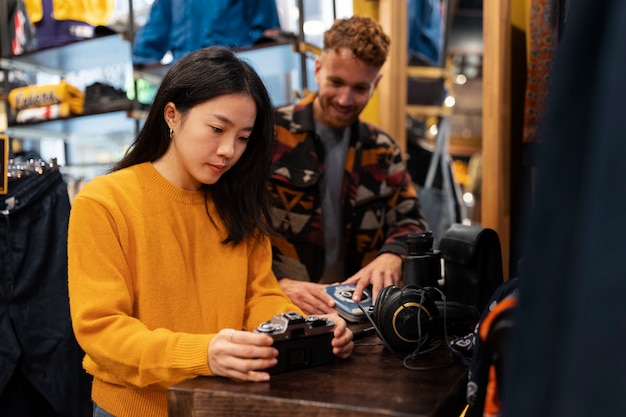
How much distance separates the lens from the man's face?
1931mm

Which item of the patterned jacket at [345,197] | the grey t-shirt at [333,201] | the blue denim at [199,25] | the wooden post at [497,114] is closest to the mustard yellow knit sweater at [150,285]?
the patterned jacket at [345,197]

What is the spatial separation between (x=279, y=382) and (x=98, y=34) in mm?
3264

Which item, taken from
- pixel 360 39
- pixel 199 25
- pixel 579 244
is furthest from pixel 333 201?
pixel 199 25

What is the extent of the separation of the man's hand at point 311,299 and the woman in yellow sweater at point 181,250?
12cm

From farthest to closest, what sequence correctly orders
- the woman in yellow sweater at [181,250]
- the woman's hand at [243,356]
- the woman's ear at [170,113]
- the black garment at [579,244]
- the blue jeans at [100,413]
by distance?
the woman's ear at [170,113]
the blue jeans at [100,413]
the woman in yellow sweater at [181,250]
the woman's hand at [243,356]
the black garment at [579,244]

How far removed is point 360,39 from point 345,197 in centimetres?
51

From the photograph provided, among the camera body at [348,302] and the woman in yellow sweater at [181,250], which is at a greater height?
the woman in yellow sweater at [181,250]

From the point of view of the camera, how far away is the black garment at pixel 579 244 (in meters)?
0.47

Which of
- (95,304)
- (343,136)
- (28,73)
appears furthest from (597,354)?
(28,73)

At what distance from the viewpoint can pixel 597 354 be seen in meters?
0.48

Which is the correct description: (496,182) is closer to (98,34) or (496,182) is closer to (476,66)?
(98,34)

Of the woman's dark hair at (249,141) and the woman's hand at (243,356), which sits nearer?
the woman's hand at (243,356)

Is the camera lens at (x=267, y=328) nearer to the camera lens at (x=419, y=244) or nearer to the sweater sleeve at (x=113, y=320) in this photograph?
the sweater sleeve at (x=113, y=320)

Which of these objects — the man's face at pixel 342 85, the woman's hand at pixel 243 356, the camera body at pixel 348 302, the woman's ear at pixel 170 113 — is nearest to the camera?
the woman's hand at pixel 243 356
